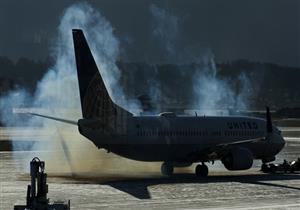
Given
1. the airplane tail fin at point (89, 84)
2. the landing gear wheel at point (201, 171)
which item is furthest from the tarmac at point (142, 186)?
the airplane tail fin at point (89, 84)

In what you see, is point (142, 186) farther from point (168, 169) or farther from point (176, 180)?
point (168, 169)

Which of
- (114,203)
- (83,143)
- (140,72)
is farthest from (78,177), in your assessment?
(140,72)

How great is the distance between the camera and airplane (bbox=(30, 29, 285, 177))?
4384 cm

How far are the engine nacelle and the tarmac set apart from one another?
82 cm

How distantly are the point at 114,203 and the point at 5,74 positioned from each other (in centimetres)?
4417

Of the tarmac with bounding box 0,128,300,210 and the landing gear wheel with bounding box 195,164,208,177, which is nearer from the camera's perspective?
the tarmac with bounding box 0,128,300,210

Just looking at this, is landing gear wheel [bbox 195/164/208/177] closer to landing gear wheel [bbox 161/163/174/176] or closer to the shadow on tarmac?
the shadow on tarmac

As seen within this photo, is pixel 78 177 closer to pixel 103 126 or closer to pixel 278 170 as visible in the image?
pixel 103 126

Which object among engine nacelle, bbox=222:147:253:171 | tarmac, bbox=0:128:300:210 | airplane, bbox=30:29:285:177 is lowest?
tarmac, bbox=0:128:300:210

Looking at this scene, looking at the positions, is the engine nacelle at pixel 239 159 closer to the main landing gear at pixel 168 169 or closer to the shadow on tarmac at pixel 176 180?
the shadow on tarmac at pixel 176 180

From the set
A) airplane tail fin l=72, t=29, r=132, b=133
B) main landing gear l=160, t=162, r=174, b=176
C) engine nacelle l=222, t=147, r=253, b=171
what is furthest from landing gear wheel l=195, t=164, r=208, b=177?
airplane tail fin l=72, t=29, r=132, b=133

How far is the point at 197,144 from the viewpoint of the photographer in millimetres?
49688

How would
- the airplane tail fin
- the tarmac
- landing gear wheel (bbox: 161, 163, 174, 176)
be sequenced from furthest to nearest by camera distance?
landing gear wheel (bbox: 161, 163, 174, 176) < the airplane tail fin < the tarmac

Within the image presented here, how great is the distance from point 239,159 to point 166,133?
6.03 m
